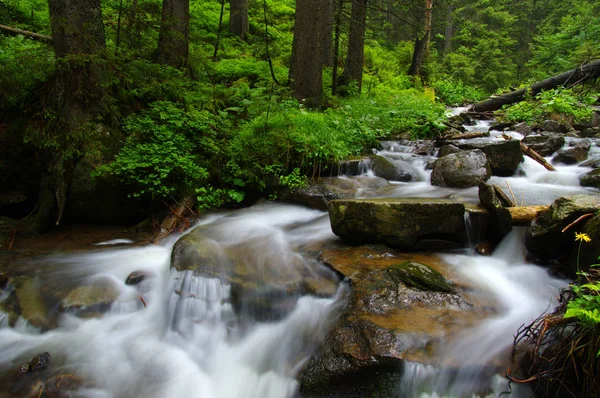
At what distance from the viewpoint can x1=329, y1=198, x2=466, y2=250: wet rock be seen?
4.25 meters

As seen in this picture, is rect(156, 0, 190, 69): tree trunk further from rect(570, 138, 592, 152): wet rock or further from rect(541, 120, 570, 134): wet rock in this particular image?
rect(541, 120, 570, 134): wet rock

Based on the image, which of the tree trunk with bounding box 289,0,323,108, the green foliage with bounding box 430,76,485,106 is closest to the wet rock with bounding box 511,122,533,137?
the tree trunk with bounding box 289,0,323,108

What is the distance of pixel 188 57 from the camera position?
7.88m

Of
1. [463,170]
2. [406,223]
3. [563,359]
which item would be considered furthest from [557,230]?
[463,170]

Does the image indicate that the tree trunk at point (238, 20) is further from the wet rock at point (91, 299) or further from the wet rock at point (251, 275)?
the wet rock at point (91, 299)

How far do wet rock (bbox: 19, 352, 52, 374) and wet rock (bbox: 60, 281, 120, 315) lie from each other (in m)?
0.58

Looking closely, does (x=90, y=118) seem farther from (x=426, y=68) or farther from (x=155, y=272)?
(x=426, y=68)

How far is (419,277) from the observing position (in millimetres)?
3531

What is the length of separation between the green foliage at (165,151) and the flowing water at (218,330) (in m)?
1.07

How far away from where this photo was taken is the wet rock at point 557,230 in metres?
3.58

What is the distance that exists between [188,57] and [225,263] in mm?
5505

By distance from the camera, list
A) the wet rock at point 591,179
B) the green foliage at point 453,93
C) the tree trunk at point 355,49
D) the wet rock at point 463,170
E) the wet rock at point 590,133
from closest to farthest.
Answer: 1. the wet rock at point 591,179
2. the wet rock at point 463,170
3. the wet rock at point 590,133
4. the tree trunk at point 355,49
5. the green foliage at point 453,93

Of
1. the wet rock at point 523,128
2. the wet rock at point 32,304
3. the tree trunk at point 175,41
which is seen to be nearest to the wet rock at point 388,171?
the tree trunk at point 175,41

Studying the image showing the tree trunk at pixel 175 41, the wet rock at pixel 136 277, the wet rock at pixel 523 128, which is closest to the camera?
the wet rock at pixel 136 277
